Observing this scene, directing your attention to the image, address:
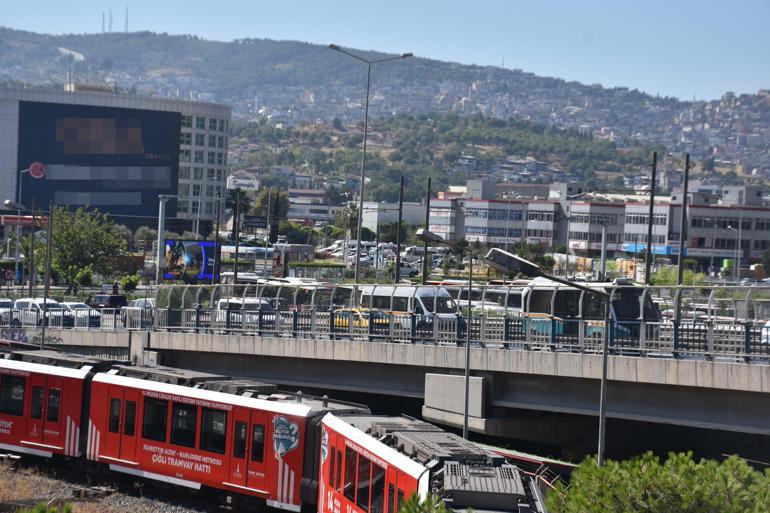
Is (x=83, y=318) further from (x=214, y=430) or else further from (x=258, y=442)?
(x=258, y=442)

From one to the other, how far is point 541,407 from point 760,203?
5213 inches

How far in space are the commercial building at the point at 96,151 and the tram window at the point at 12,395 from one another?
391ft

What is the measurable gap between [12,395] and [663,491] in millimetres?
21396

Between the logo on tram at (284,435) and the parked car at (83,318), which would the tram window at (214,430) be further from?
the parked car at (83,318)

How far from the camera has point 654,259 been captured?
125500 mm

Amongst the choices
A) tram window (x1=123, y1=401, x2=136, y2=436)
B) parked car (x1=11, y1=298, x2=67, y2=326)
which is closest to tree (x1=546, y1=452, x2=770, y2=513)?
tram window (x1=123, y1=401, x2=136, y2=436)

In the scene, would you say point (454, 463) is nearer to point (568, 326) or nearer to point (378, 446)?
point (378, 446)

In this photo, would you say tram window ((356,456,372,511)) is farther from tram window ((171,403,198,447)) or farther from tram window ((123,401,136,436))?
tram window ((123,401,136,436))

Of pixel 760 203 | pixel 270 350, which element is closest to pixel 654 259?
pixel 760 203

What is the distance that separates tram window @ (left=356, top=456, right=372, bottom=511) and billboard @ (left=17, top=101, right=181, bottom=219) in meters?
133

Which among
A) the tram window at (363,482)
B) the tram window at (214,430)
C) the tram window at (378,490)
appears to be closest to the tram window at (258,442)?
the tram window at (214,430)

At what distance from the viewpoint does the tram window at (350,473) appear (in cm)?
2098

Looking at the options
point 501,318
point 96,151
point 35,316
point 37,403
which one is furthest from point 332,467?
point 96,151

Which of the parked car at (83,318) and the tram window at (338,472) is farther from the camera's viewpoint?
the parked car at (83,318)
